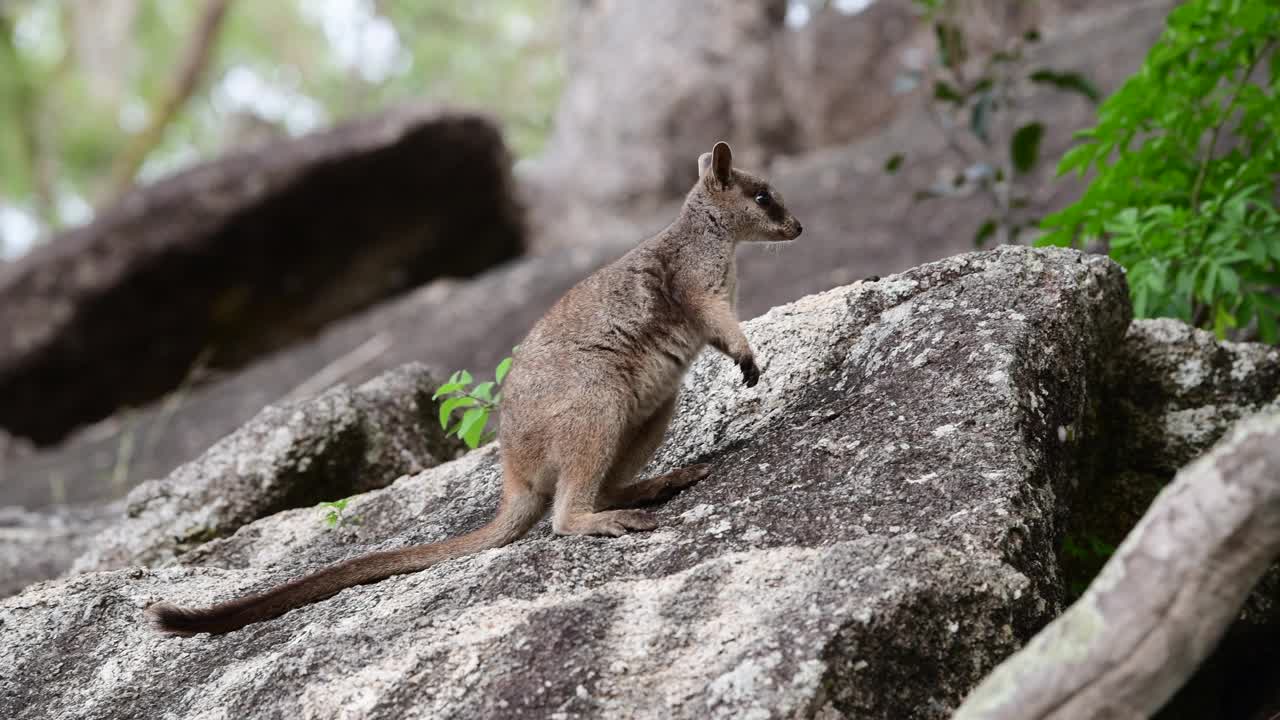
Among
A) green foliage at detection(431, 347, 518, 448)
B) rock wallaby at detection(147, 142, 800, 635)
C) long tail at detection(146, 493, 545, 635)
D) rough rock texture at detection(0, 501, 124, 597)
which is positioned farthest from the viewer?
rough rock texture at detection(0, 501, 124, 597)

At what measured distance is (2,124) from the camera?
19.3m

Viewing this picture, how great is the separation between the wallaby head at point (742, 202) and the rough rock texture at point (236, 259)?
7.32 metres

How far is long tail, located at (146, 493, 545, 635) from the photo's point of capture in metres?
3.46

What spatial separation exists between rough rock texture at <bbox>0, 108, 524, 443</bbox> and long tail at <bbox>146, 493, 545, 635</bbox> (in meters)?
7.52

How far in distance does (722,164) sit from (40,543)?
4.26 metres

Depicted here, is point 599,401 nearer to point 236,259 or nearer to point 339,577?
point 339,577

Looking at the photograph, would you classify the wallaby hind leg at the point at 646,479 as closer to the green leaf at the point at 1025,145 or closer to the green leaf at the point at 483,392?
the green leaf at the point at 483,392

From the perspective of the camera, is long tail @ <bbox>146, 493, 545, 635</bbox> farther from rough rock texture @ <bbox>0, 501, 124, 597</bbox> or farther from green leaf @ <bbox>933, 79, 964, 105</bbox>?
green leaf @ <bbox>933, 79, 964, 105</bbox>

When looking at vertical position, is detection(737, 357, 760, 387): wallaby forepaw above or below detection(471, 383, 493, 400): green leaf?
below

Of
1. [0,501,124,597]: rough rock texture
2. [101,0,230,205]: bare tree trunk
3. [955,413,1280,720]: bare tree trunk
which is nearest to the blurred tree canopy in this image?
[101,0,230,205]: bare tree trunk

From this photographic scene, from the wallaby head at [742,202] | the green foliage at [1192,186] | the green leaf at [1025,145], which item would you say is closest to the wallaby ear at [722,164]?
the wallaby head at [742,202]

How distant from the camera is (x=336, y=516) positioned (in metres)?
4.39

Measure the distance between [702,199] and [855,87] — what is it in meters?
8.49

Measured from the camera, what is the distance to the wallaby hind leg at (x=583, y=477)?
3600 mm
